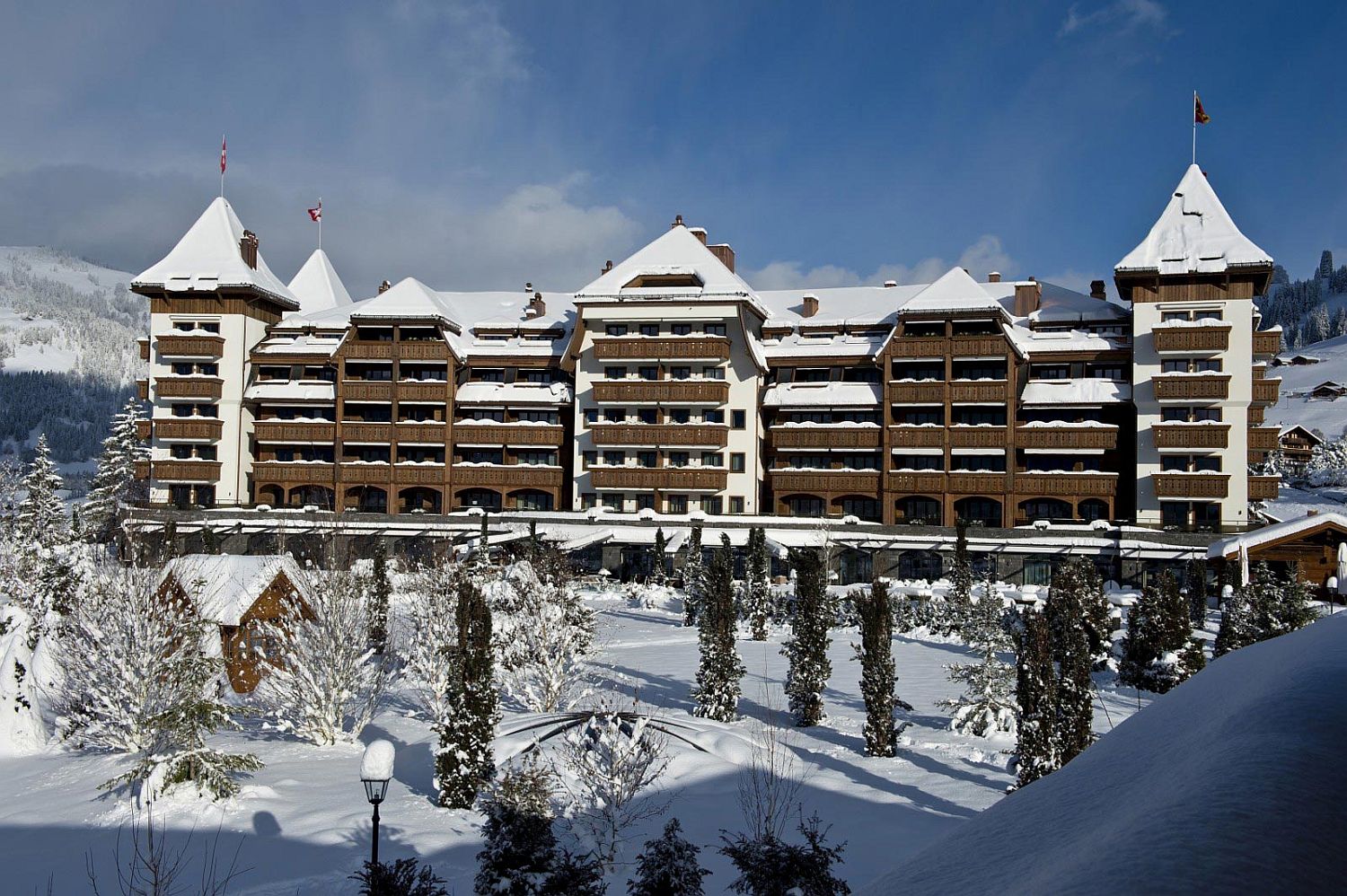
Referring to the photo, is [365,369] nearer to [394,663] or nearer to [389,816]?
[394,663]

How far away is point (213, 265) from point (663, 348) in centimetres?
→ 2843

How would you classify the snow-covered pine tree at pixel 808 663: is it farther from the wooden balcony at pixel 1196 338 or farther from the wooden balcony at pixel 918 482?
the wooden balcony at pixel 1196 338

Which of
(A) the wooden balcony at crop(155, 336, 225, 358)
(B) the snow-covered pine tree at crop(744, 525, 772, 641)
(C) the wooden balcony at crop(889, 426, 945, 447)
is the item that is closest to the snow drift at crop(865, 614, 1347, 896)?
(B) the snow-covered pine tree at crop(744, 525, 772, 641)

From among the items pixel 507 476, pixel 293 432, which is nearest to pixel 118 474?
pixel 293 432

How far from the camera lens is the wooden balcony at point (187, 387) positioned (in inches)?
2208

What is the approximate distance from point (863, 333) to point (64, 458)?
149 metres

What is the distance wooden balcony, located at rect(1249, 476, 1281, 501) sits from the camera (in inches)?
1845

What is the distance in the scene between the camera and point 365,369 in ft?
187

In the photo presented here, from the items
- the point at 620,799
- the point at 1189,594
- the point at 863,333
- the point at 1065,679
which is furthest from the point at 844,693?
the point at 863,333

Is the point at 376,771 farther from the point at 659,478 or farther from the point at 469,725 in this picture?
the point at 659,478

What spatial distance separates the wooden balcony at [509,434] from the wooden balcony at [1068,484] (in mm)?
25145

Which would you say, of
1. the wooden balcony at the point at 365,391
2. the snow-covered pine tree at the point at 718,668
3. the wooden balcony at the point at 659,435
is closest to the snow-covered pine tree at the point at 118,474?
the wooden balcony at the point at 365,391

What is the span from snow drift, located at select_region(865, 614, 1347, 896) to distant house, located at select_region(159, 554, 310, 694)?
22.7 metres

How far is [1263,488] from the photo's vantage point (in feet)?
155
